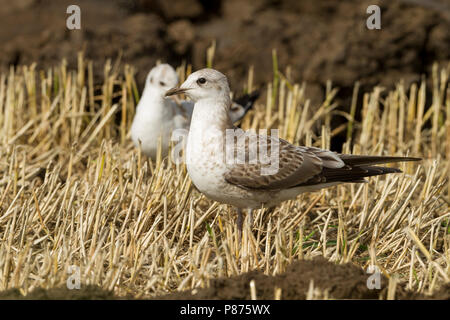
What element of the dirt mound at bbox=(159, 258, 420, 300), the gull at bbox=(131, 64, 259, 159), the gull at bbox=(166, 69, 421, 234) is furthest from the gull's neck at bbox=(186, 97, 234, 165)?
the gull at bbox=(131, 64, 259, 159)

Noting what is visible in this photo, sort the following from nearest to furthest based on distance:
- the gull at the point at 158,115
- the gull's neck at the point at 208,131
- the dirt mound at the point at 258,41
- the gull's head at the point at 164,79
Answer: the gull's neck at the point at 208,131, the gull at the point at 158,115, the gull's head at the point at 164,79, the dirt mound at the point at 258,41

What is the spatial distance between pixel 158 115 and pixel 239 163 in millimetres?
2061

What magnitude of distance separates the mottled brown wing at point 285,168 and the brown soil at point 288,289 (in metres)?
0.98

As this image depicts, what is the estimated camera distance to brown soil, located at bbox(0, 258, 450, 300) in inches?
134

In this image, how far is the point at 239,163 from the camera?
449 centimetres

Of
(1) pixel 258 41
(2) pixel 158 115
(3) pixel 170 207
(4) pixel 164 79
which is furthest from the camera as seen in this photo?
(1) pixel 258 41

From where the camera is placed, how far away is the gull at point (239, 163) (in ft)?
14.5

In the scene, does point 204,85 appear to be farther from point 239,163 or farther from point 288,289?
point 288,289

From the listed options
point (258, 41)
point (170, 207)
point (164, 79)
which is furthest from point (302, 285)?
point (258, 41)

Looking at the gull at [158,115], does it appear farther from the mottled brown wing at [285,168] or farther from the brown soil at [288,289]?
the brown soil at [288,289]

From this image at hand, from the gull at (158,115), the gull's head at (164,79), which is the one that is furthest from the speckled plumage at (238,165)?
the gull's head at (164,79)

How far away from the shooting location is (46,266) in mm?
3879

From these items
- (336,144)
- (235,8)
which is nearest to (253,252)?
(336,144)
